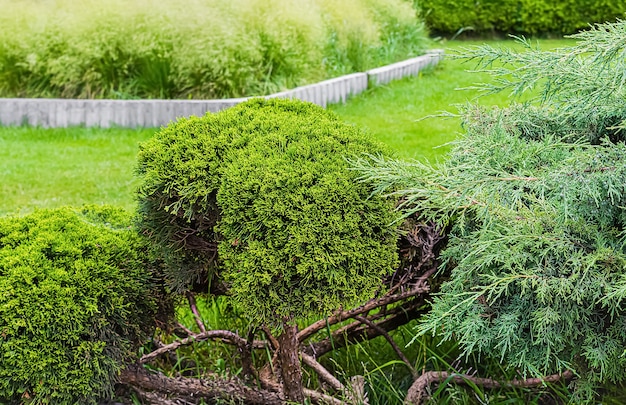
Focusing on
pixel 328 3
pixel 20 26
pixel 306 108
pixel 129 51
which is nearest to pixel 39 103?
pixel 129 51

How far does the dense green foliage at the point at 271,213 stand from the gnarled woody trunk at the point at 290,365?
10.2 inches

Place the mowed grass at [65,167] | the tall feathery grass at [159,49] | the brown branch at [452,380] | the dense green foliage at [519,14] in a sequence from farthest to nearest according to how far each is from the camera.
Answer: the dense green foliage at [519,14] < the tall feathery grass at [159,49] < the mowed grass at [65,167] < the brown branch at [452,380]

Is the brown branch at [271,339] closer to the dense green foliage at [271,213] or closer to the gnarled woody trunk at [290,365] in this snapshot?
the gnarled woody trunk at [290,365]

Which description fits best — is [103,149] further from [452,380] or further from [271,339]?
[452,380]

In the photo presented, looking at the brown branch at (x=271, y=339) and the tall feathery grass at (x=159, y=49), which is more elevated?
the tall feathery grass at (x=159, y=49)

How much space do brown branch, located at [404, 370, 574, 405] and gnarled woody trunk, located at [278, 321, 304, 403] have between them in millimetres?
394

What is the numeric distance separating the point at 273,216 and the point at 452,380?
1016mm

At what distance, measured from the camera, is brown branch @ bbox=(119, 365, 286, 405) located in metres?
2.81

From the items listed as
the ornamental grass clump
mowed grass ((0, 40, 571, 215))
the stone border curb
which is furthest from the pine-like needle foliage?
the stone border curb

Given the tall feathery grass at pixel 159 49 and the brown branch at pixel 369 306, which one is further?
the tall feathery grass at pixel 159 49

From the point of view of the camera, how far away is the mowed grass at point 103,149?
571 centimetres

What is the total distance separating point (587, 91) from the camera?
2.66m

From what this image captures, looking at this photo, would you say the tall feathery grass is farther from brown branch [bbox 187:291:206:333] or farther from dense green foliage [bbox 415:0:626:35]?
dense green foliage [bbox 415:0:626:35]

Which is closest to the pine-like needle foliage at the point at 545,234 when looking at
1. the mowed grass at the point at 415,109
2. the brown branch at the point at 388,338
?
the brown branch at the point at 388,338
